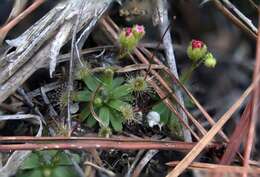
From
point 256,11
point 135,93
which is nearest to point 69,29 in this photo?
point 135,93

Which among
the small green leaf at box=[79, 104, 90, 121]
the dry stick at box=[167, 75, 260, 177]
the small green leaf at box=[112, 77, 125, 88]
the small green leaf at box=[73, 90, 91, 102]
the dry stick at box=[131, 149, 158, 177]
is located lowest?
the dry stick at box=[167, 75, 260, 177]

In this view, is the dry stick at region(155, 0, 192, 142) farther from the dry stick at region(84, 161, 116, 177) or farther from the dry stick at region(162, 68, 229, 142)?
the dry stick at region(84, 161, 116, 177)

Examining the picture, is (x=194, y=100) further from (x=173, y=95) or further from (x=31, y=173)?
(x=31, y=173)

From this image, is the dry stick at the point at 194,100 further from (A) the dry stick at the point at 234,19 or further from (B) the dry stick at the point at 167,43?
(A) the dry stick at the point at 234,19

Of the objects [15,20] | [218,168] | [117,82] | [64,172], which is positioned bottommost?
[218,168]

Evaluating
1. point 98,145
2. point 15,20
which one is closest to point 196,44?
point 98,145

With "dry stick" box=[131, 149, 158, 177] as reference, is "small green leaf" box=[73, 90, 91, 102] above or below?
above

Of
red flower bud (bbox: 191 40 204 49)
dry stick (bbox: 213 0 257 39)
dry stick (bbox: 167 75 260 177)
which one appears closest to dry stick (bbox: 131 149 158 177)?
dry stick (bbox: 167 75 260 177)

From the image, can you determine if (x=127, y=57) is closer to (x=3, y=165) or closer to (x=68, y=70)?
(x=68, y=70)
